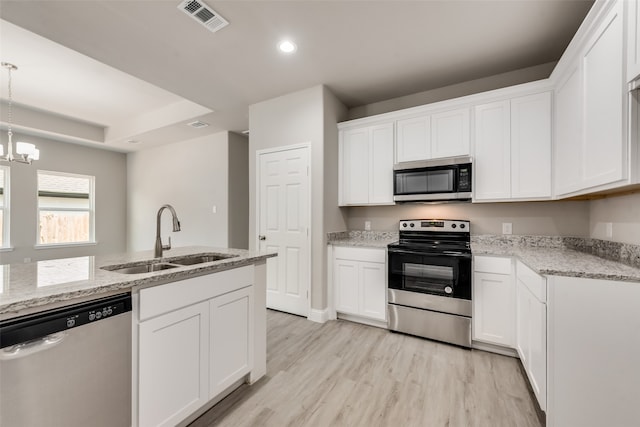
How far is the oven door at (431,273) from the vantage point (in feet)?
8.09

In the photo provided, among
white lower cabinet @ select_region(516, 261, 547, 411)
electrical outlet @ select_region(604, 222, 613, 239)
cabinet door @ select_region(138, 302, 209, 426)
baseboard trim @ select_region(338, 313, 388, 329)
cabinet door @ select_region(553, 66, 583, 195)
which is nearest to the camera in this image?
cabinet door @ select_region(138, 302, 209, 426)

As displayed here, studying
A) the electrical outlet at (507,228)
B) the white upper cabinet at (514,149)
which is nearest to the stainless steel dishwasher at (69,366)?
the white upper cabinet at (514,149)

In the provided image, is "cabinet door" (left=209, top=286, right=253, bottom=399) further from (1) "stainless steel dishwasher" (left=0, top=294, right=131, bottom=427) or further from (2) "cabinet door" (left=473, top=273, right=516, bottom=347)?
(2) "cabinet door" (left=473, top=273, right=516, bottom=347)

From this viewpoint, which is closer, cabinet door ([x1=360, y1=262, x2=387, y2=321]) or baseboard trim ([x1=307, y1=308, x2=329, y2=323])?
cabinet door ([x1=360, y1=262, x2=387, y2=321])

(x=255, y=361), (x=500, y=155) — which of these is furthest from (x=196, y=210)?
(x=500, y=155)

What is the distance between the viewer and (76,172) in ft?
18.6

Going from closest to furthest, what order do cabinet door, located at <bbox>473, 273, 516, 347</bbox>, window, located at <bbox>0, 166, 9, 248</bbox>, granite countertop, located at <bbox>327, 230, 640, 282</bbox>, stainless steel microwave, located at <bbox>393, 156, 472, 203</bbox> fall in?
granite countertop, located at <bbox>327, 230, 640, 282</bbox>, cabinet door, located at <bbox>473, 273, 516, 347</bbox>, stainless steel microwave, located at <bbox>393, 156, 472, 203</bbox>, window, located at <bbox>0, 166, 9, 248</bbox>

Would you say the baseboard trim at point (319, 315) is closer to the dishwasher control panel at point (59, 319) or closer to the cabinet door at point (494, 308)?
the cabinet door at point (494, 308)

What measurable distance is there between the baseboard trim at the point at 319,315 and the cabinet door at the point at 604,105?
2.62 meters

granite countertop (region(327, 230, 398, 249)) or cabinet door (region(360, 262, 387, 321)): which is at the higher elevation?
granite countertop (region(327, 230, 398, 249))

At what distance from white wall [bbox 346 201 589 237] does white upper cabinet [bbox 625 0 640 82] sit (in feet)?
5.75

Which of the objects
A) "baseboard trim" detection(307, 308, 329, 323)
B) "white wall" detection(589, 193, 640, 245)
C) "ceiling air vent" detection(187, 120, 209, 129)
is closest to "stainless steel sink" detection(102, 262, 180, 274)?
"baseboard trim" detection(307, 308, 329, 323)

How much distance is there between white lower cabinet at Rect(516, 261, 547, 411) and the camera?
156 cm

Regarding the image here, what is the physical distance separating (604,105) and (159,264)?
294 centimetres
